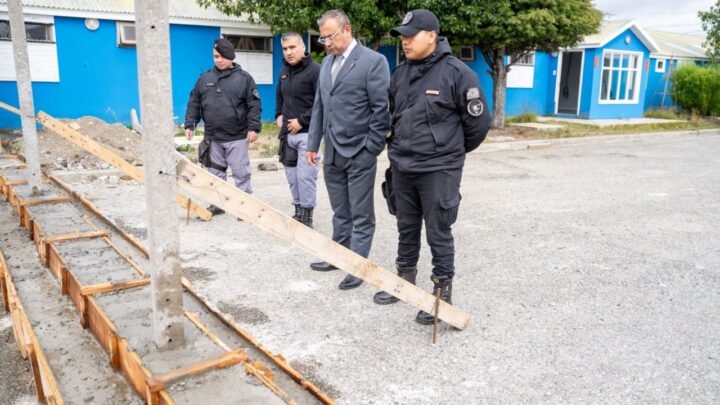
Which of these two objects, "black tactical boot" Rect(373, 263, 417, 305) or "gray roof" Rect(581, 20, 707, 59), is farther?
"gray roof" Rect(581, 20, 707, 59)

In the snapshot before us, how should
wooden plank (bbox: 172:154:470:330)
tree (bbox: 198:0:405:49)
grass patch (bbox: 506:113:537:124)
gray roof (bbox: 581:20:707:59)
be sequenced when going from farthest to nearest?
gray roof (bbox: 581:20:707:59), grass patch (bbox: 506:113:537:124), tree (bbox: 198:0:405:49), wooden plank (bbox: 172:154:470:330)

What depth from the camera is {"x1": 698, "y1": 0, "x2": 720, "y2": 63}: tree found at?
88.5 ft

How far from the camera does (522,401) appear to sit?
2.84 m

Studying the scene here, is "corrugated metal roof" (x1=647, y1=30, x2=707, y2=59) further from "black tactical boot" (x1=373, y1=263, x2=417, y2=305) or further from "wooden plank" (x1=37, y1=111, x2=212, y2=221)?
"wooden plank" (x1=37, y1=111, x2=212, y2=221)

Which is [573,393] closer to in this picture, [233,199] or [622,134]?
[233,199]

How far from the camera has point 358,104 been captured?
4.20 metres

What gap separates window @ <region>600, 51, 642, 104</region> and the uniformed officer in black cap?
69.3 feet

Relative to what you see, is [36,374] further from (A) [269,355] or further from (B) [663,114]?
(B) [663,114]

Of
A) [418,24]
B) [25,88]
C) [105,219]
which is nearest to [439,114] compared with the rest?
[418,24]

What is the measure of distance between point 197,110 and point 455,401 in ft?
14.6

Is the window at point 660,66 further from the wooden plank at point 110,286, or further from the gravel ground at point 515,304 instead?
the wooden plank at point 110,286

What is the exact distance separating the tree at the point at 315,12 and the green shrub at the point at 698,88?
15736mm

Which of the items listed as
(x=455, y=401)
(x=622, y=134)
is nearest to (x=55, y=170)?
(x=455, y=401)

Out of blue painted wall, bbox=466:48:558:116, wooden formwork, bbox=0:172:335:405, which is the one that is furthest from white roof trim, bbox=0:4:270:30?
wooden formwork, bbox=0:172:335:405
